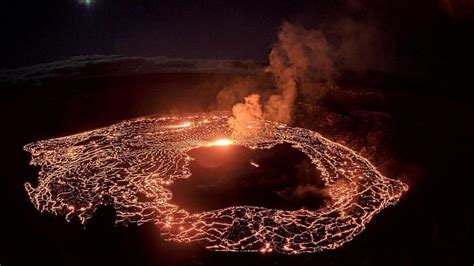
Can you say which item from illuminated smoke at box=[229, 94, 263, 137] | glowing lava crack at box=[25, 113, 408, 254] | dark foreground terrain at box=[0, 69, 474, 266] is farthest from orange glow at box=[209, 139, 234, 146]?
dark foreground terrain at box=[0, 69, 474, 266]

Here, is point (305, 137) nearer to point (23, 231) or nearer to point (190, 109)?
point (190, 109)

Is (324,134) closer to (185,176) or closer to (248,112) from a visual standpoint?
(248,112)

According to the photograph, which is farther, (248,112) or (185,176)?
(248,112)

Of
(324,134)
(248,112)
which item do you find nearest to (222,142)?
(248,112)

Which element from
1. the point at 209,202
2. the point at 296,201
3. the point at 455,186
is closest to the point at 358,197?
the point at 296,201

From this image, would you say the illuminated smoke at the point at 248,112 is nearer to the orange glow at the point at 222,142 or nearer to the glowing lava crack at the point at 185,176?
the glowing lava crack at the point at 185,176

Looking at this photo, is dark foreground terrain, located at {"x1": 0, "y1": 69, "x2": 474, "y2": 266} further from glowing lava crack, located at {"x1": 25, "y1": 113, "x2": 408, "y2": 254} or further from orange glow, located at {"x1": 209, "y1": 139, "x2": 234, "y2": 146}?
orange glow, located at {"x1": 209, "y1": 139, "x2": 234, "y2": 146}
